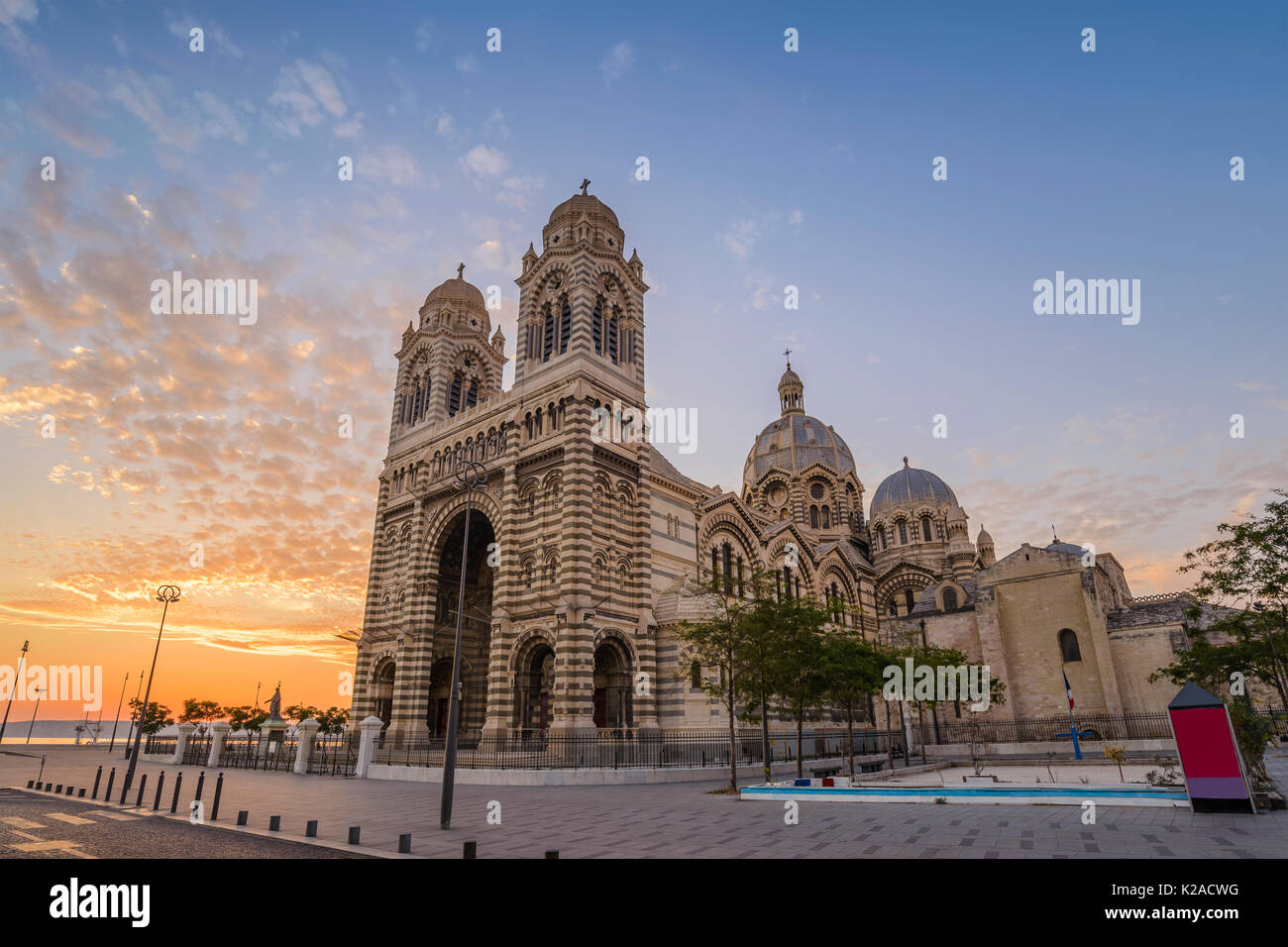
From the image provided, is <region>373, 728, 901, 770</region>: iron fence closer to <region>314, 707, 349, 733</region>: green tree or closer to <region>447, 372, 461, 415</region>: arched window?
<region>447, 372, 461, 415</region>: arched window

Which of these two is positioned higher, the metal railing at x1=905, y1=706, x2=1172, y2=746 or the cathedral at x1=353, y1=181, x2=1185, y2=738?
the cathedral at x1=353, y1=181, x2=1185, y2=738

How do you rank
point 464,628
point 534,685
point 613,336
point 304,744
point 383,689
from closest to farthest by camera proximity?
1. point 304,744
2. point 534,685
3. point 613,336
4. point 383,689
5. point 464,628

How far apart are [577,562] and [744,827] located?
18.5 meters

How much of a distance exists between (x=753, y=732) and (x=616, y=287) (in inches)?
974

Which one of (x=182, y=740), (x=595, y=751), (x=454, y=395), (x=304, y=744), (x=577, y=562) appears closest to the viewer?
(x=595, y=751)

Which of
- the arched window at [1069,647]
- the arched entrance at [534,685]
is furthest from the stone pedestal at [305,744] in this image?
the arched window at [1069,647]

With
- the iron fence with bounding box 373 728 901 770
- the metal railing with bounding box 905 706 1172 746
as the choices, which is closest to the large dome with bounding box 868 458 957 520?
the metal railing with bounding box 905 706 1172 746

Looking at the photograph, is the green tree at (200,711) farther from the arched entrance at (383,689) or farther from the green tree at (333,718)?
the arched entrance at (383,689)

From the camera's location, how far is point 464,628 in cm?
3944

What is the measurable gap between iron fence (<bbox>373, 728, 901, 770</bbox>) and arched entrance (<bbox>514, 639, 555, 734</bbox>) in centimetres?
95

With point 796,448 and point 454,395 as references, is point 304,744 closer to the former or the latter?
point 454,395

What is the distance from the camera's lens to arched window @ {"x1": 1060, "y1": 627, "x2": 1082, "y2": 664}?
39969mm

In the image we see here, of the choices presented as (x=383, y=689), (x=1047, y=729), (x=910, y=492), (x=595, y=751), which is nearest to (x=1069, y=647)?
(x=1047, y=729)
